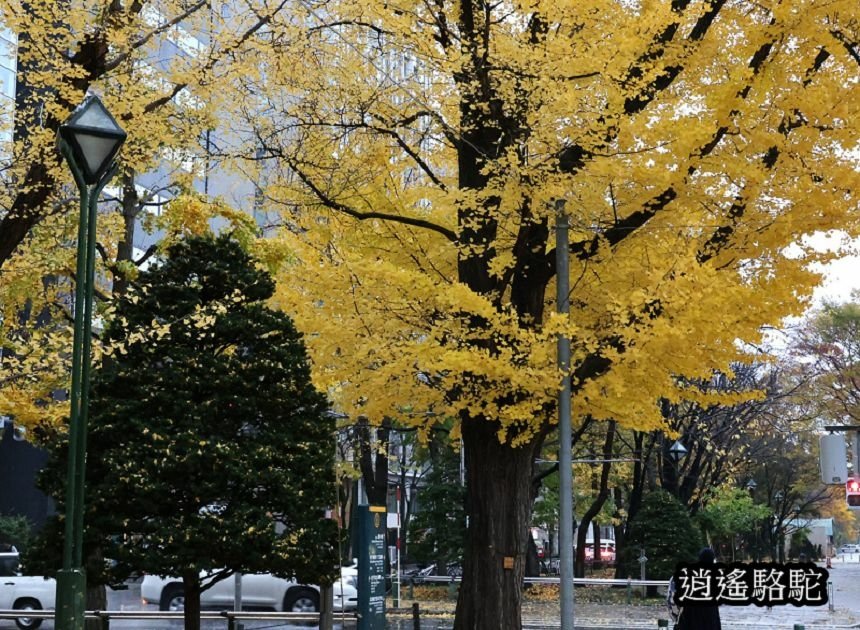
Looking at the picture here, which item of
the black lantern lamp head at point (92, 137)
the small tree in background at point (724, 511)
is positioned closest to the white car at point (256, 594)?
the black lantern lamp head at point (92, 137)

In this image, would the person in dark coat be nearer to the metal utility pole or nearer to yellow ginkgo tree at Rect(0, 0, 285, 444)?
the metal utility pole

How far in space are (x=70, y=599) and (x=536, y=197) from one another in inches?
263

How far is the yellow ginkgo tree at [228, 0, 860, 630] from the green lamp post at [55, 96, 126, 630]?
4476 mm

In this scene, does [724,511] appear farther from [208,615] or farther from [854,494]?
[208,615]

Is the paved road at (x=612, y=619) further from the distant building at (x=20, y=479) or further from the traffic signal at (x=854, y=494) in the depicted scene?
the distant building at (x=20, y=479)

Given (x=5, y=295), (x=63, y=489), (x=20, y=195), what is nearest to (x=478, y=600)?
(x=63, y=489)

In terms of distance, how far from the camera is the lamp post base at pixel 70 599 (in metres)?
7.78

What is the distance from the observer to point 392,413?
572 inches

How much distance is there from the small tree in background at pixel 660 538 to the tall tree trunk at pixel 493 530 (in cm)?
1945

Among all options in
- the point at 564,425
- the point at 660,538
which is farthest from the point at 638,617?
the point at 564,425

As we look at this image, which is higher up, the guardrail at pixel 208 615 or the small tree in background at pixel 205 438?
the small tree in background at pixel 205 438

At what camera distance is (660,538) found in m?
32.7

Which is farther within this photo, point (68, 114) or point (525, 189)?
point (525, 189)

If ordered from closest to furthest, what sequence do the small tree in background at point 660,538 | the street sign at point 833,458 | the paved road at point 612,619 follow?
the street sign at point 833,458, the paved road at point 612,619, the small tree in background at point 660,538
